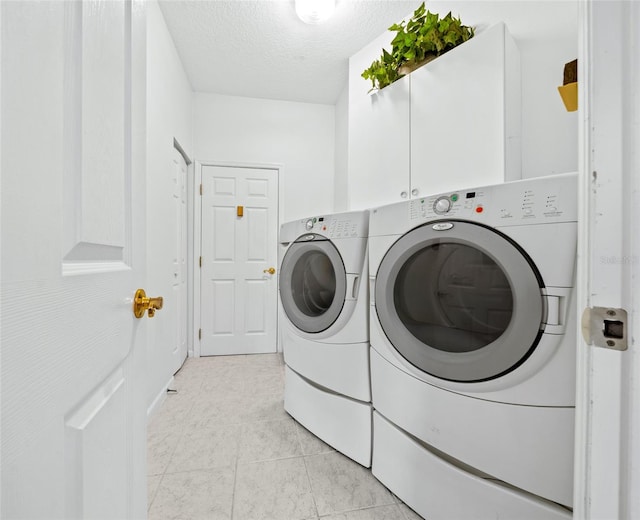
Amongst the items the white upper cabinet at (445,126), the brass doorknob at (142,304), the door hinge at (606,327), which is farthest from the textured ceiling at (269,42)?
the door hinge at (606,327)

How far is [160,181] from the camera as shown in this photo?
203 cm

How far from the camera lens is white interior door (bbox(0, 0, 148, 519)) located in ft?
0.93

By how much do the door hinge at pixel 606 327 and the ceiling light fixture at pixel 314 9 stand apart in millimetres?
2277

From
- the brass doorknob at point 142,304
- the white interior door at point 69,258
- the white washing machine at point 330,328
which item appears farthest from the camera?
the white washing machine at point 330,328

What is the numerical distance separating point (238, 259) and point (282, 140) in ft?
4.41

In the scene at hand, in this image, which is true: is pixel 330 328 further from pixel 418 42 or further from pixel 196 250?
pixel 196 250

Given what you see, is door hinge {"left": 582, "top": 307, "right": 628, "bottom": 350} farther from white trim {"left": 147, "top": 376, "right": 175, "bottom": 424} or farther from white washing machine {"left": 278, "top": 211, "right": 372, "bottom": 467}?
white trim {"left": 147, "top": 376, "right": 175, "bottom": 424}

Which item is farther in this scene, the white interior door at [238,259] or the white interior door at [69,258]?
the white interior door at [238,259]

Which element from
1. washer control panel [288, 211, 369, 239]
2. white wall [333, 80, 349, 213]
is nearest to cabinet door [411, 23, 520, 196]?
washer control panel [288, 211, 369, 239]

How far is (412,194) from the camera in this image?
190 centimetres

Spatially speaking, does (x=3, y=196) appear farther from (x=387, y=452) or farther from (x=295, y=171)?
(x=295, y=171)

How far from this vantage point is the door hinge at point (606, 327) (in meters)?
0.42

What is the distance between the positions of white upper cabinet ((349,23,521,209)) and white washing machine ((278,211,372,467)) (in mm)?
656

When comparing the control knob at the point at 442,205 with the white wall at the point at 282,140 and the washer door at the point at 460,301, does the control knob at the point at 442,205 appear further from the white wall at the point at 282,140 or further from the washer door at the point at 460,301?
the white wall at the point at 282,140
